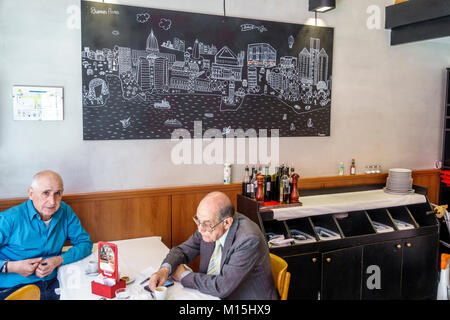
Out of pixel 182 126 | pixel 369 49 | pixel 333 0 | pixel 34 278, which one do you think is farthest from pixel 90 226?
pixel 369 49

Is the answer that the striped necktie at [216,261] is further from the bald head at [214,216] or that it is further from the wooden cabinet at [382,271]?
the wooden cabinet at [382,271]

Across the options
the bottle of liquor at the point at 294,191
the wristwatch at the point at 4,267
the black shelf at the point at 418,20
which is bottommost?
the wristwatch at the point at 4,267

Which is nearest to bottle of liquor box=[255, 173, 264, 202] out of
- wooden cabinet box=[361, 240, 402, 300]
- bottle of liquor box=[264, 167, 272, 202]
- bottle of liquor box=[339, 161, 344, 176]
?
bottle of liquor box=[264, 167, 272, 202]

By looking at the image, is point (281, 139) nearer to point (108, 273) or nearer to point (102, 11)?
point (102, 11)

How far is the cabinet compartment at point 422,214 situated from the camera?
454 cm

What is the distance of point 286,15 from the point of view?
437 centimetres

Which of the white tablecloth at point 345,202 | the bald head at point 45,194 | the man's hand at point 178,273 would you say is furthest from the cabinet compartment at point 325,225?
the bald head at point 45,194

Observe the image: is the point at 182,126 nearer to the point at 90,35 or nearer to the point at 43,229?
the point at 90,35

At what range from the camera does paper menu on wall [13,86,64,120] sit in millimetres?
3365

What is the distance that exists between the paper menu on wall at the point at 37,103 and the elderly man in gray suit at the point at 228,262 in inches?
66.5

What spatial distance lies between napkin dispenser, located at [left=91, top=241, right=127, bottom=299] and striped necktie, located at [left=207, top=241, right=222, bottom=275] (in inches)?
22.5

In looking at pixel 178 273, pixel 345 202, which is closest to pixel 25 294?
pixel 178 273

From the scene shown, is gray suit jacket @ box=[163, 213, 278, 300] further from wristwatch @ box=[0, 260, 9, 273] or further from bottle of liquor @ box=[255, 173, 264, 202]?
bottle of liquor @ box=[255, 173, 264, 202]
